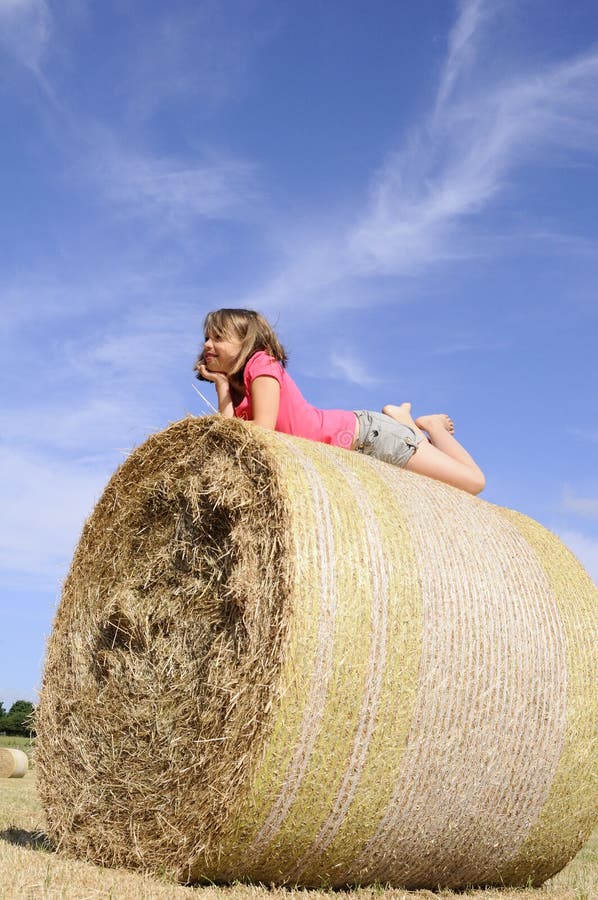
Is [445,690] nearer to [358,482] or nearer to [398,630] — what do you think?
[398,630]

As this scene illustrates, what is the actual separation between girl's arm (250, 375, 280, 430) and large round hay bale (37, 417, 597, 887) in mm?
393

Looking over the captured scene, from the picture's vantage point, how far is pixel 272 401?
4.68 meters

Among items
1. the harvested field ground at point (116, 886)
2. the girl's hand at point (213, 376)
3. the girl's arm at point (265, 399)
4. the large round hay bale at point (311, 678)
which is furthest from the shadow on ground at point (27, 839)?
the girl's hand at point (213, 376)

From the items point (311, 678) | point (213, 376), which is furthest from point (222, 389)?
point (311, 678)

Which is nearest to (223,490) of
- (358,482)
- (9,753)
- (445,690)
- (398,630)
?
(358,482)

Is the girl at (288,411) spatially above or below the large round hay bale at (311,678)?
above

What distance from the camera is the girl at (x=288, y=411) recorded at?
487 centimetres

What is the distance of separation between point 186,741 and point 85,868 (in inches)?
27.7

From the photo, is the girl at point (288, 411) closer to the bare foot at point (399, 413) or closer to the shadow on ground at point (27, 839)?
the bare foot at point (399, 413)

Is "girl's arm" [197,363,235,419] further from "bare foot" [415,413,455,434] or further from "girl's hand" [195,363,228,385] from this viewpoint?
"bare foot" [415,413,455,434]

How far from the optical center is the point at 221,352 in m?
5.05

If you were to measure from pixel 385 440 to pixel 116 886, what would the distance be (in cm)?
256

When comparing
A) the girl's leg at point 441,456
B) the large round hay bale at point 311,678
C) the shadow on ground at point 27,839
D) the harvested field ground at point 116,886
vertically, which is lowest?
the shadow on ground at point 27,839

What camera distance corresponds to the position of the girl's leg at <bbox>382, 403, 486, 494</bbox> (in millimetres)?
5164
